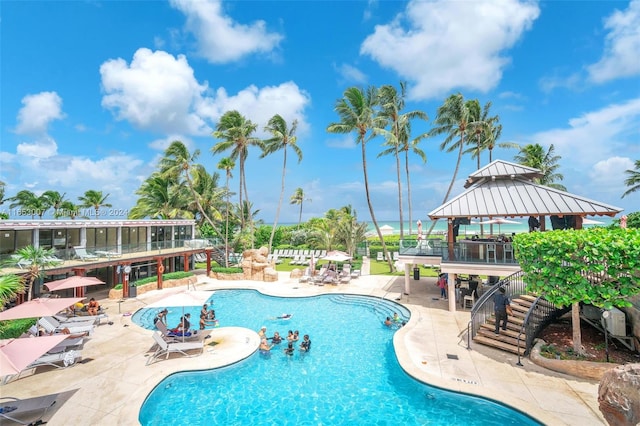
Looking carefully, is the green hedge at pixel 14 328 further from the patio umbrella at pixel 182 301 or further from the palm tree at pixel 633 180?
the palm tree at pixel 633 180

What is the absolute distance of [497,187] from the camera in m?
17.0

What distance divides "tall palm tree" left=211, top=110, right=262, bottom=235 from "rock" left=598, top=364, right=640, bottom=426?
28189mm

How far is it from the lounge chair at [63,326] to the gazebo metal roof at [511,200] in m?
17.5

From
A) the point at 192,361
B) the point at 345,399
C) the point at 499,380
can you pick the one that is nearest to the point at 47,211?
the point at 192,361

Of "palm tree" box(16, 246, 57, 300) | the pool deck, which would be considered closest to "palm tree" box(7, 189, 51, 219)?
"palm tree" box(16, 246, 57, 300)

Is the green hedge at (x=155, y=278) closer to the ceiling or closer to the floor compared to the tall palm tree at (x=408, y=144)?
closer to the floor

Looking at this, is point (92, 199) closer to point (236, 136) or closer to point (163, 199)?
point (163, 199)

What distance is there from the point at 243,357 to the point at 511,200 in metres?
15.1

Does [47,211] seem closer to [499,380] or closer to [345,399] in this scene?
[345,399]

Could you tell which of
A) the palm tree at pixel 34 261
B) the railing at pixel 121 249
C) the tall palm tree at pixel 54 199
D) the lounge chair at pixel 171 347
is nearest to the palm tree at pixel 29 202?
the tall palm tree at pixel 54 199

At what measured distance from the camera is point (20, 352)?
7.26m

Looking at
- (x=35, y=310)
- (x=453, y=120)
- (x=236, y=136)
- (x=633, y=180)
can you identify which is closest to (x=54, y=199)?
(x=236, y=136)

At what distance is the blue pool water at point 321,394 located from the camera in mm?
8055

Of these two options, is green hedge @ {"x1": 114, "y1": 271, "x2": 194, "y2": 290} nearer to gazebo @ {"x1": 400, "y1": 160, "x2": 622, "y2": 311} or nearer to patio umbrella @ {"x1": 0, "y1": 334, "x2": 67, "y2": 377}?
patio umbrella @ {"x1": 0, "y1": 334, "x2": 67, "y2": 377}
